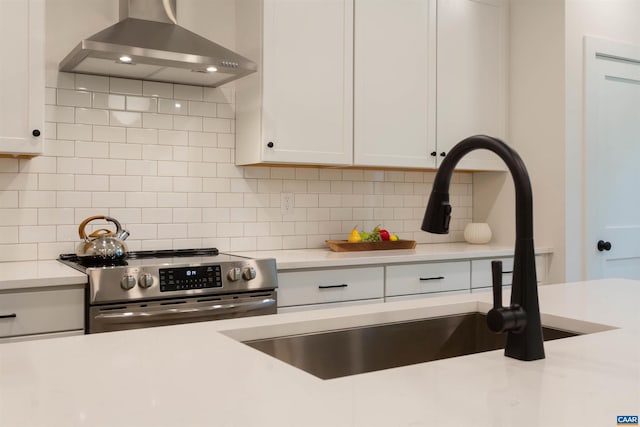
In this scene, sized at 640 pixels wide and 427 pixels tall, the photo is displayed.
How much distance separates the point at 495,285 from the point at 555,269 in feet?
9.83

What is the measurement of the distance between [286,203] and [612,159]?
2.17 metres

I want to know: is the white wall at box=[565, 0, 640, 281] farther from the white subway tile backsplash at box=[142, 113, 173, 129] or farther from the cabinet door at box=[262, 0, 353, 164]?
the white subway tile backsplash at box=[142, 113, 173, 129]

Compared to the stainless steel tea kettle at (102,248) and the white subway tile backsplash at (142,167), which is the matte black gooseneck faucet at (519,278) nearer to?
the stainless steel tea kettle at (102,248)

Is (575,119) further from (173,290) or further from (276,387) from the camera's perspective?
(276,387)

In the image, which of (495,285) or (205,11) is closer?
(495,285)

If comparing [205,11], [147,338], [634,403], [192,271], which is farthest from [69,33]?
[634,403]

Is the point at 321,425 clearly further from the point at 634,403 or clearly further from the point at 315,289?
the point at 315,289

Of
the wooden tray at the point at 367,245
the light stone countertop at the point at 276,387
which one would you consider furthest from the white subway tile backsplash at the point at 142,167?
the light stone countertop at the point at 276,387

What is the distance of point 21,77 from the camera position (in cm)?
272

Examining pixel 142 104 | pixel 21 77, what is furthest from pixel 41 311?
pixel 142 104

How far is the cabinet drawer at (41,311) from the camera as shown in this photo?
7.96ft

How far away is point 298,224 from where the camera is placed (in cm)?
389

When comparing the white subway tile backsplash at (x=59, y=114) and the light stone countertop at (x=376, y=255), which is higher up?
the white subway tile backsplash at (x=59, y=114)

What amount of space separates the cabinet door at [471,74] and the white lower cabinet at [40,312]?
2.38 meters
